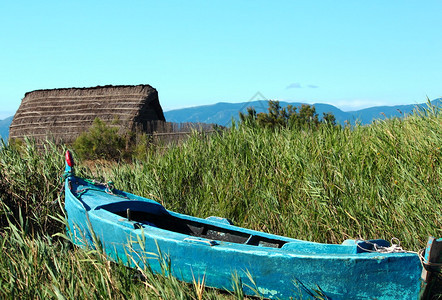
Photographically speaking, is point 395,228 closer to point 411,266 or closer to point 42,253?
point 411,266

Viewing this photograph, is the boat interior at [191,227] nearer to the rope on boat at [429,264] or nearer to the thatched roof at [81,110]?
the rope on boat at [429,264]

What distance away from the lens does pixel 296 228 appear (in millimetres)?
5746

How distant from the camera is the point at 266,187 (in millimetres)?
6422

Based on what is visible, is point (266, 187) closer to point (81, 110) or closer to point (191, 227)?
point (191, 227)

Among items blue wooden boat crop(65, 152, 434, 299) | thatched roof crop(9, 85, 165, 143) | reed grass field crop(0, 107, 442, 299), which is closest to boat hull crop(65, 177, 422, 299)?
blue wooden boat crop(65, 152, 434, 299)

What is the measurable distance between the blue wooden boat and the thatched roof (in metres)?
12.3

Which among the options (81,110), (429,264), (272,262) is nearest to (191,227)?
(272,262)

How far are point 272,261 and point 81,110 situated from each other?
17026 millimetres

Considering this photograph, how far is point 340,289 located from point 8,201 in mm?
5041

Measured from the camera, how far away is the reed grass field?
434 centimetres

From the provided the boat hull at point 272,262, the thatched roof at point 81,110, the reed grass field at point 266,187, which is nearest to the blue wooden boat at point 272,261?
the boat hull at point 272,262

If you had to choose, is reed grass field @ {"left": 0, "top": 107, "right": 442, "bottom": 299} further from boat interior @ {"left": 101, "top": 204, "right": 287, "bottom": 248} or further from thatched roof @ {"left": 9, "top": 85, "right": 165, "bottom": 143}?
thatched roof @ {"left": 9, "top": 85, "right": 165, "bottom": 143}

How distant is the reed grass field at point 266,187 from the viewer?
4.34 metres

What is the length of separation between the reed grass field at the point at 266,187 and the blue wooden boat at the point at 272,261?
0.27 metres
